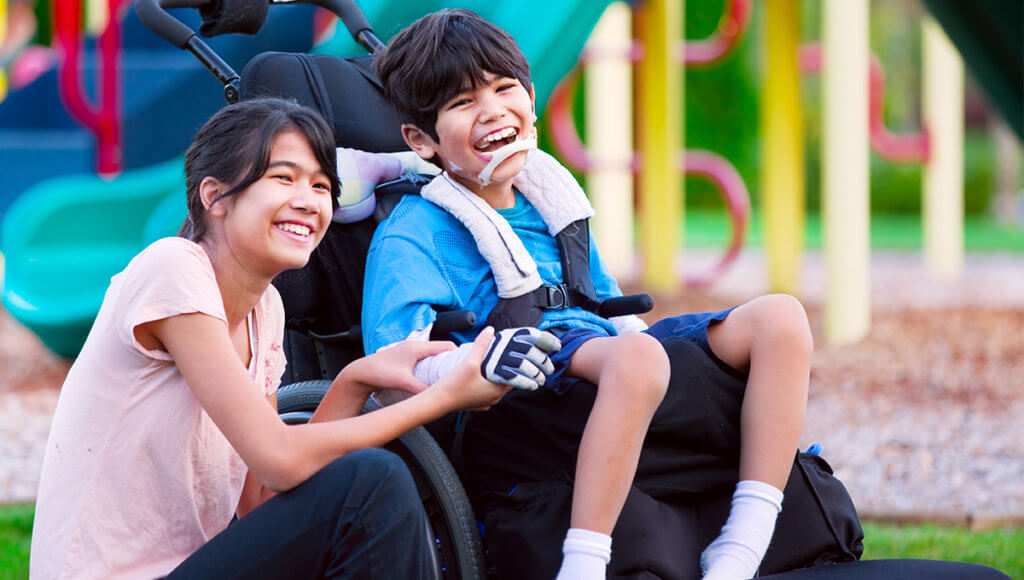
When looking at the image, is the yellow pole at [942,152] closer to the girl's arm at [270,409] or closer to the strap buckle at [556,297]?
the strap buckle at [556,297]

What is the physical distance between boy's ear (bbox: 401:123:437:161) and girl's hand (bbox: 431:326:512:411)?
2.11 ft

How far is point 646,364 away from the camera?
6.52 ft

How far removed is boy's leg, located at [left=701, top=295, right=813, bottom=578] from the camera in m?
2.00

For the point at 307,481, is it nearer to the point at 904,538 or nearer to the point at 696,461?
the point at 696,461

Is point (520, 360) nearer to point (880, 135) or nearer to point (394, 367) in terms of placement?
point (394, 367)

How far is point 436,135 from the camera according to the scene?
245 cm

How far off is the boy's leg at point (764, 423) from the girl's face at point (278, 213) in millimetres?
747

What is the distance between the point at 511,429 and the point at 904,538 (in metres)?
1.50

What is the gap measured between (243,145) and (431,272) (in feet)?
1.54

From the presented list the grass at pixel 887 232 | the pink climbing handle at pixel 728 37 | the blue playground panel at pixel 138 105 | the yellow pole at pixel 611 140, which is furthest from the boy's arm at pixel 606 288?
the grass at pixel 887 232

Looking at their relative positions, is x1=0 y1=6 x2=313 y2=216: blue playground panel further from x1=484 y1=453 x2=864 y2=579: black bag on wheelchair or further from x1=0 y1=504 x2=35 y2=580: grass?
x1=484 y1=453 x2=864 y2=579: black bag on wheelchair

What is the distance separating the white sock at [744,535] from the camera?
1.97 m

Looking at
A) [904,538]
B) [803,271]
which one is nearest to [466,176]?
[904,538]

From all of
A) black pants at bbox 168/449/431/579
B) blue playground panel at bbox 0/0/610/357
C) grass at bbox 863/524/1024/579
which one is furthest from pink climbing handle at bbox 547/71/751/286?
black pants at bbox 168/449/431/579
